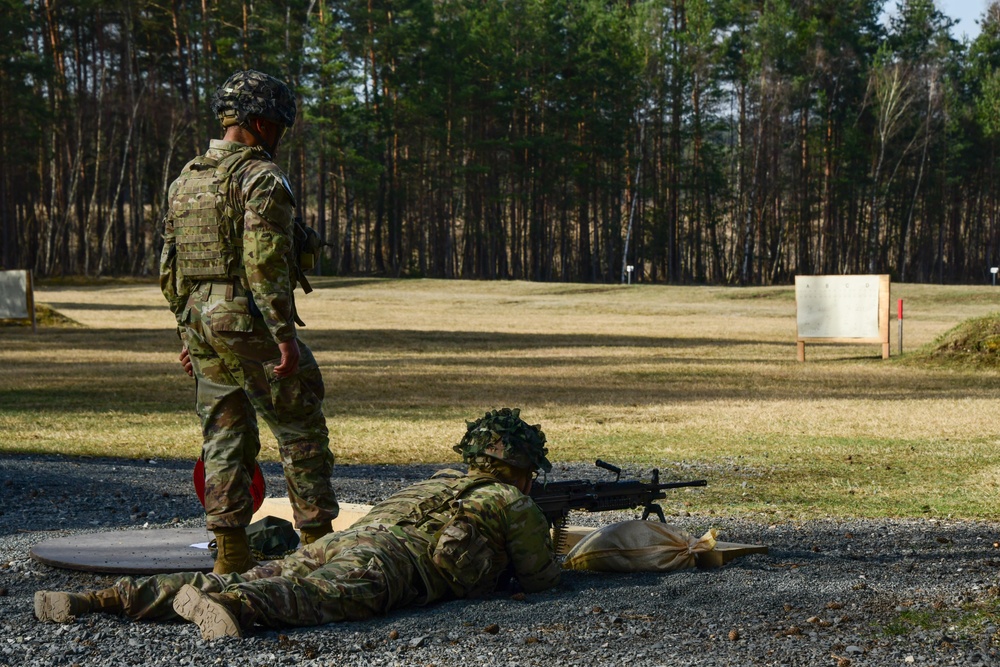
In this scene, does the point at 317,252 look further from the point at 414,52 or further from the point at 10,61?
the point at 414,52

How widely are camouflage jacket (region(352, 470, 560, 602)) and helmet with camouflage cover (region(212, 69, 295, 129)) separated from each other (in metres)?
1.67

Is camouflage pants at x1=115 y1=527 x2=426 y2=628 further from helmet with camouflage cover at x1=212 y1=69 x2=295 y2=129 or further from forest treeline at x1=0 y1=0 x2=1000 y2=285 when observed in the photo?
forest treeline at x1=0 y1=0 x2=1000 y2=285

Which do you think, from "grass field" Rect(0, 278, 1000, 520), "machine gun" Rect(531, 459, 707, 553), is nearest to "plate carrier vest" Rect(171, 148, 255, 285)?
"machine gun" Rect(531, 459, 707, 553)

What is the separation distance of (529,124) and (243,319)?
58216mm

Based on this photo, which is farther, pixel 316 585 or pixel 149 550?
pixel 149 550

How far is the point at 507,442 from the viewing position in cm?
479

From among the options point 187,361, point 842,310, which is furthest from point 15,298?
point 187,361

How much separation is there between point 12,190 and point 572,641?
5588 cm

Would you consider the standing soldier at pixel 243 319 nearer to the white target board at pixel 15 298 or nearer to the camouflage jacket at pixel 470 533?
the camouflage jacket at pixel 470 533

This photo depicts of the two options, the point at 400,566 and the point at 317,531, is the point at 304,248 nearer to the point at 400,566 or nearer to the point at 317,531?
the point at 317,531

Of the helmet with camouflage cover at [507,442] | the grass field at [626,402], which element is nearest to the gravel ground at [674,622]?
the helmet with camouflage cover at [507,442]

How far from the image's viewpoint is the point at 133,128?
53156 millimetres

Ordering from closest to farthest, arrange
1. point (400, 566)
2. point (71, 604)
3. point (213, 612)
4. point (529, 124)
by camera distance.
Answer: point (213, 612), point (71, 604), point (400, 566), point (529, 124)

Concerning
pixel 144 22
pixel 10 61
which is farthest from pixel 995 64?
pixel 10 61
